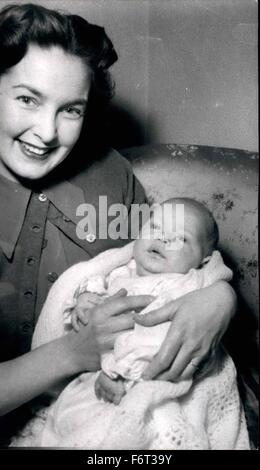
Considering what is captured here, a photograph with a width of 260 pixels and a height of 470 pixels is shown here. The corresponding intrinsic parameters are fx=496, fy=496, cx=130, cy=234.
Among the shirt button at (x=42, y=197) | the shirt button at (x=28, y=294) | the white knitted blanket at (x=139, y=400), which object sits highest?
the shirt button at (x=42, y=197)

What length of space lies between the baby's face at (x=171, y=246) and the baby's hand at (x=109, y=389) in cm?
18

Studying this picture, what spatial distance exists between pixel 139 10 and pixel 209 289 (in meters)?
0.57

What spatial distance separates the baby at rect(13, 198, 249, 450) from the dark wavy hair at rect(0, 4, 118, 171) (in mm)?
272

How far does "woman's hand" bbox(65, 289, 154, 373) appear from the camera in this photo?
741 millimetres

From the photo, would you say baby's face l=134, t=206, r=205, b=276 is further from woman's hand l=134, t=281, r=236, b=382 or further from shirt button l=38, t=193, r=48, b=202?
shirt button l=38, t=193, r=48, b=202

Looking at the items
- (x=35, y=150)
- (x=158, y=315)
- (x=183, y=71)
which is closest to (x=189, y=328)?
(x=158, y=315)

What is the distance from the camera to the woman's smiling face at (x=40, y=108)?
2.40 feet

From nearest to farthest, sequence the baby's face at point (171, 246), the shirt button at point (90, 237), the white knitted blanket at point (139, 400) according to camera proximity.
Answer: the white knitted blanket at point (139, 400)
the baby's face at point (171, 246)
the shirt button at point (90, 237)

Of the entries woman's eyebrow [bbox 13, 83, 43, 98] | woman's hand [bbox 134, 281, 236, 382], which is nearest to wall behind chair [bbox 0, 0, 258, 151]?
woman's eyebrow [bbox 13, 83, 43, 98]

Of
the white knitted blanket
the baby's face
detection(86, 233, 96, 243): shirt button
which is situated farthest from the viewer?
detection(86, 233, 96, 243): shirt button

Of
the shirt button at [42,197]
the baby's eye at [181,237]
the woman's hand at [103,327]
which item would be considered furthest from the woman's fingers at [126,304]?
the shirt button at [42,197]

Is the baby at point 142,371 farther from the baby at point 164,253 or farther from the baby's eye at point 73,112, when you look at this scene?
the baby's eye at point 73,112

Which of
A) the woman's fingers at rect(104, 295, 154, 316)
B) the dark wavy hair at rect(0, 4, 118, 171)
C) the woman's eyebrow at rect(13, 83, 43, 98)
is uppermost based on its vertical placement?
the dark wavy hair at rect(0, 4, 118, 171)
